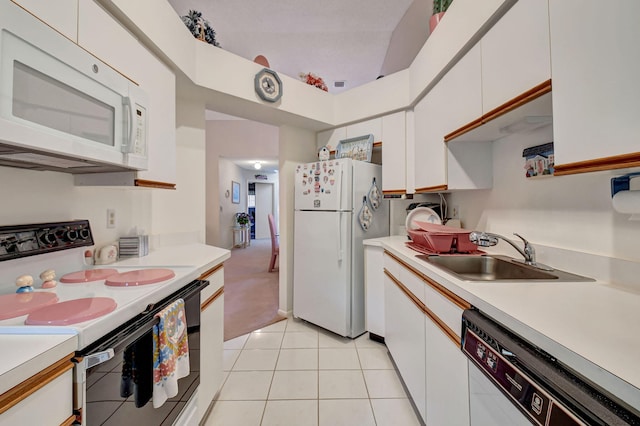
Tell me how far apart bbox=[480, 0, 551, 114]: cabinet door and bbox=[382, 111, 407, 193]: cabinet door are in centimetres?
101

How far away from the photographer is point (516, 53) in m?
1.07

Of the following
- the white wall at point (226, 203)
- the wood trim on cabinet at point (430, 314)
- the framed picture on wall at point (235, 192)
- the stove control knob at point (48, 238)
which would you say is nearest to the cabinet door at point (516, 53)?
the wood trim on cabinet at point (430, 314)

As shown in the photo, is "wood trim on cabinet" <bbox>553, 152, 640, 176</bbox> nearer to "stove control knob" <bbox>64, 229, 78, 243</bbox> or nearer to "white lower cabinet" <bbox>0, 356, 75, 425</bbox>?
"white lower cabinet" <bbox>0, 356, 75, 425</bbox>

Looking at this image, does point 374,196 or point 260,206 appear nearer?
point 374,196

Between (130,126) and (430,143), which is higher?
(430,143)

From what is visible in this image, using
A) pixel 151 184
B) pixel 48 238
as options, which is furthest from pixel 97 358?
pixel 151 184

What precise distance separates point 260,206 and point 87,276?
8158 mm

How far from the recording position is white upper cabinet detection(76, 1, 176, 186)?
1056 millimetres

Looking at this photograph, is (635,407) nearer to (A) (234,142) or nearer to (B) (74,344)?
Result: (B) (74,344)

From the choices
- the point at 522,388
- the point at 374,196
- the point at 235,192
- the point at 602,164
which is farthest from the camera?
the point at 235,192

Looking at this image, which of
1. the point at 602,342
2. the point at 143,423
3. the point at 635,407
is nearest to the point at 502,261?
the point at 602,342

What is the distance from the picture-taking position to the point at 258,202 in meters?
9.12

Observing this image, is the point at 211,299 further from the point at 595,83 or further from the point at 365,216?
the point at 595,83

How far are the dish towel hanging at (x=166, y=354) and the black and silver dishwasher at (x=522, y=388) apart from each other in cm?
107
